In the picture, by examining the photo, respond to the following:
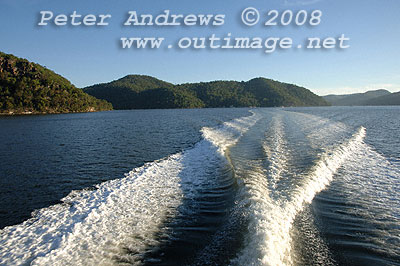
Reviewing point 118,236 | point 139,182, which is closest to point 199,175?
point 139,182

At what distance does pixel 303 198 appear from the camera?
7430mm

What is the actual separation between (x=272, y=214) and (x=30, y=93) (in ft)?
330

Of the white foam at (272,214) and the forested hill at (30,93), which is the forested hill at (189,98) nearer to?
the forested hill at (30,93)

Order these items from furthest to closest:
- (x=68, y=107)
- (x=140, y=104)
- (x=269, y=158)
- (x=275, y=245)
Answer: (x=140, y=104), (x=68, y=107), (x=269, y=158), (x=275, y=245)

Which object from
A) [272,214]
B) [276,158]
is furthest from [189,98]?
[272,214]

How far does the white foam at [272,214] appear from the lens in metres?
4.48

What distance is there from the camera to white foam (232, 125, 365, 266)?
14.7ft

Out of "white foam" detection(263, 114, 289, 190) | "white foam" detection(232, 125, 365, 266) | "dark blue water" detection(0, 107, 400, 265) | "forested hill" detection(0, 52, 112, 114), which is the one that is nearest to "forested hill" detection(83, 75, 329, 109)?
"forested hill" detection(0, 52, 112, 114)

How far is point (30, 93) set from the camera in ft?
269

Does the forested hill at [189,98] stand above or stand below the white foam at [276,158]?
above

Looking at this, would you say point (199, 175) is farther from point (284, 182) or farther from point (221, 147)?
point (221, 147)

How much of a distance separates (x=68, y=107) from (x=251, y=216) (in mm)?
108857

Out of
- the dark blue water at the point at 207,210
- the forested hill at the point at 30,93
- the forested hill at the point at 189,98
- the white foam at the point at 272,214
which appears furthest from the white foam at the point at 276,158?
the forested hill at the point at 189,98

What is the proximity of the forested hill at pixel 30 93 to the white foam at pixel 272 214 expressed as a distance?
94.1m
